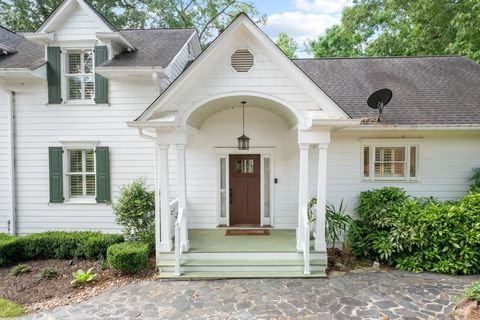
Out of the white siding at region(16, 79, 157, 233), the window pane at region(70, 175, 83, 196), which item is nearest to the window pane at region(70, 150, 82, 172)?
the window pane at region(70, 175, 83, 196)

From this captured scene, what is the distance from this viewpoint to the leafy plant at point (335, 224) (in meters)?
7.24

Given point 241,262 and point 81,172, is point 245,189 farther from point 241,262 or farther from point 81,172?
point 81,172

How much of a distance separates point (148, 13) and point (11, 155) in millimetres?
Answer: 14042

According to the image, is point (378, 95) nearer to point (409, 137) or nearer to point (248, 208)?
point (409, 137)

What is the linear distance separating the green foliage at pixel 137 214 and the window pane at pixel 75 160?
212 centimetres

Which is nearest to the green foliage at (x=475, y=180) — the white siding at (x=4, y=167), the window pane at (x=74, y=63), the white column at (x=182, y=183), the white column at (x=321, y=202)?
the white column at (x=321, y=202)

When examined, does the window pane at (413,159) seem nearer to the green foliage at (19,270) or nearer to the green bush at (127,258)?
the green bush at (127,258)

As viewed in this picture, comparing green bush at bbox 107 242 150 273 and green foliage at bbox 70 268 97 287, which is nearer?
green foliage at bbox 70 268 97 287

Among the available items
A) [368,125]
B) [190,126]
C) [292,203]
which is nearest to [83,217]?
[190,126]

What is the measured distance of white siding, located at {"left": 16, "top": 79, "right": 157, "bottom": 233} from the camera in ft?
26.7

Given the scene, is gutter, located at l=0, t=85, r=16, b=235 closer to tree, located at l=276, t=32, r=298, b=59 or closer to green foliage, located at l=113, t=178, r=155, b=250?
green foliage, located at l=113, t=178, r=155, b=250

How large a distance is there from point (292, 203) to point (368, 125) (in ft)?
9.67

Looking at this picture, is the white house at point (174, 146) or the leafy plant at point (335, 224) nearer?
the leafy plant at point (335, 224)

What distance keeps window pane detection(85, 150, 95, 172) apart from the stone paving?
12.9ft
